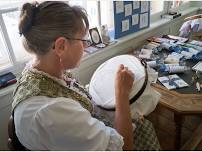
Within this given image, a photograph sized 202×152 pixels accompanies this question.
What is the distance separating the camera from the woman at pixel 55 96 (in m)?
0.65

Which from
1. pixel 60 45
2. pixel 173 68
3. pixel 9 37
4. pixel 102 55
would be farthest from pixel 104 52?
pixel 60 45

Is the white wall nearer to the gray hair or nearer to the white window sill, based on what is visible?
the white window sill

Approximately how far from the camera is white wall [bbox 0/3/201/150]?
1.21 metres

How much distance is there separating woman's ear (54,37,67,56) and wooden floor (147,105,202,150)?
1.04 m

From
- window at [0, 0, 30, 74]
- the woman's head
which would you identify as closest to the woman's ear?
the woman's head

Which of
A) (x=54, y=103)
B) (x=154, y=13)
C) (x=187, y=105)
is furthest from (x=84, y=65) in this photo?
(x=154, y=13)

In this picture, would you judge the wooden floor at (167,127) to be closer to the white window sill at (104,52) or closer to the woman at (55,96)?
the white window sill at (104,52)

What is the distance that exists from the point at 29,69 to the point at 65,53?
0.16m

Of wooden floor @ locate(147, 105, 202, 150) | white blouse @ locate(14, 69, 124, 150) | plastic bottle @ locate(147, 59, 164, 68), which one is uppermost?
white blouse @ locate(14, 69, 124, 150)

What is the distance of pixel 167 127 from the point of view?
1802 millimetres

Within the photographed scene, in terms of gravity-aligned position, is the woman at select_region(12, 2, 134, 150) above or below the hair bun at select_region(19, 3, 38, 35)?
below

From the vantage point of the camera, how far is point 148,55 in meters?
1.65

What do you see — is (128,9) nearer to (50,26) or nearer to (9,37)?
(9,37)

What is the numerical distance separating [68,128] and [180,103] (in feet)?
2.33
